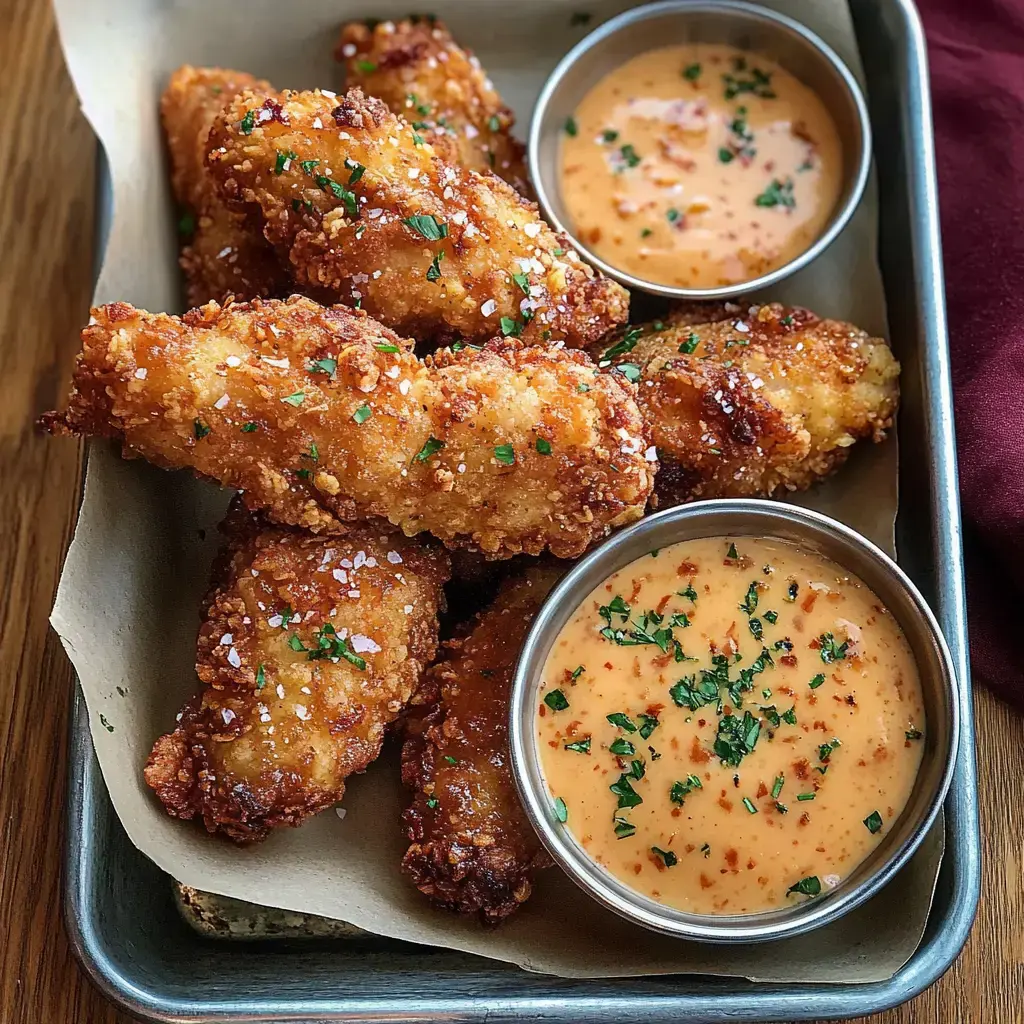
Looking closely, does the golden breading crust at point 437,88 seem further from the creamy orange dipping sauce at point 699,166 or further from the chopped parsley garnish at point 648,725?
the chopped parsley garnish at point 648,725

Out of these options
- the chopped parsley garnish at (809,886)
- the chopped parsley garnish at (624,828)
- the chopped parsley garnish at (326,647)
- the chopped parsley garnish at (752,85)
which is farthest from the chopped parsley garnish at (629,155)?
the chopped parsley garnish at (809,886)

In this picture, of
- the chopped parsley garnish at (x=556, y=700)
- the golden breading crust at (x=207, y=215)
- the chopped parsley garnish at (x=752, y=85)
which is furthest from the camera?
the chopped parsley garnish at (x=752, y=85)

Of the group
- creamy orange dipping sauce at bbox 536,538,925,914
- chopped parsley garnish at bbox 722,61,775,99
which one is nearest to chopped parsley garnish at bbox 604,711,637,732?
creamy orange dipping sauce at bbox 536,538,925,914

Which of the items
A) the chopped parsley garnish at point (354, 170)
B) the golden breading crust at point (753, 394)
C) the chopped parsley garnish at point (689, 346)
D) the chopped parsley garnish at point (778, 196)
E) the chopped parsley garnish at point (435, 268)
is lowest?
the golden breading crust at point (753, 394)

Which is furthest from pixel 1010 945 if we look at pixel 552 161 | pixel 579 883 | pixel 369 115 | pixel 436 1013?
pixel 369 115

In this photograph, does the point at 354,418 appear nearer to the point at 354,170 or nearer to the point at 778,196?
the point at 354,170

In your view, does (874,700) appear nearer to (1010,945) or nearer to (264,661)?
(1010,945)

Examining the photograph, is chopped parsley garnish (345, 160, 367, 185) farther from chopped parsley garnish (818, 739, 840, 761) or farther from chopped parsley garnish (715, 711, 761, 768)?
chopped parsley garnish (818, 739, 840, 761)
